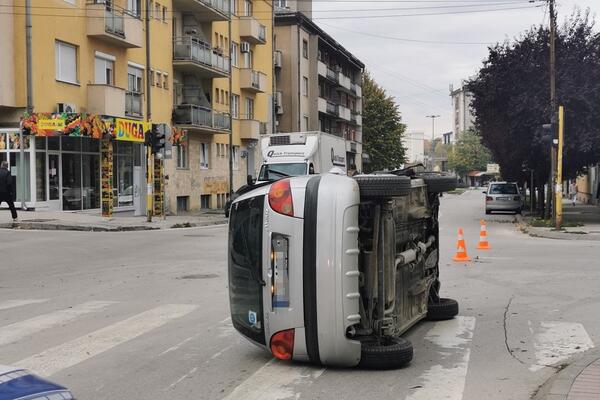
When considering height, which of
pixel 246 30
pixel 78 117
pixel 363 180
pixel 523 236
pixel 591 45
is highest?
pixel 246 30

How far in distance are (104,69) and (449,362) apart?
2550 centimetres

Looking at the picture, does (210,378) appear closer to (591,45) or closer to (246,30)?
(591,45)

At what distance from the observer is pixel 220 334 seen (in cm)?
738

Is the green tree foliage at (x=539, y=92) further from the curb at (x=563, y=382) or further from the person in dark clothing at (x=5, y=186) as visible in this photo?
the curb at (x=563, y=382)

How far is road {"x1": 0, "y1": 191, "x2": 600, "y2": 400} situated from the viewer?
5.48 metres

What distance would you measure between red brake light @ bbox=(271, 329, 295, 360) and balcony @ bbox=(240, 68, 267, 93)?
39.0 metres

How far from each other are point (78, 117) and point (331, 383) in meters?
21.6

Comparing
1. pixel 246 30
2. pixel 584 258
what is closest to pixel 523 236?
pixel 584 258

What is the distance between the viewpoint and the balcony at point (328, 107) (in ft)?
196

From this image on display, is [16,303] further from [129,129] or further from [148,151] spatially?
[129,129]

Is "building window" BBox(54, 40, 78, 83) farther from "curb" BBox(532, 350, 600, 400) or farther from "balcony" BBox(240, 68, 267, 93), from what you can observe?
"curb" BBox(532, 350, 600, 400)

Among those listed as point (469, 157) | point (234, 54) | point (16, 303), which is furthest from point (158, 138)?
point (469, 157)

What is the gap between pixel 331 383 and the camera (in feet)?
18.1

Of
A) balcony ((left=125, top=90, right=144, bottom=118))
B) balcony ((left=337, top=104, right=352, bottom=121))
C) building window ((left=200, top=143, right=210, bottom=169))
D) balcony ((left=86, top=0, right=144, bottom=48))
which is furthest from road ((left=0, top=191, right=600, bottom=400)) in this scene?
A: balcony ((left=337, top=104, right=352, bottom=121))
